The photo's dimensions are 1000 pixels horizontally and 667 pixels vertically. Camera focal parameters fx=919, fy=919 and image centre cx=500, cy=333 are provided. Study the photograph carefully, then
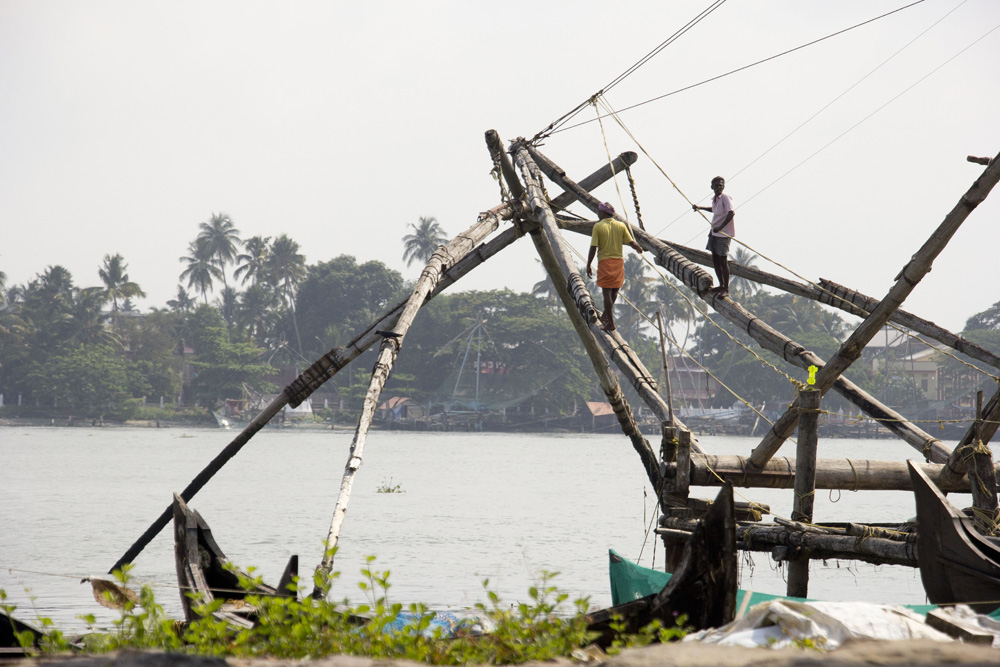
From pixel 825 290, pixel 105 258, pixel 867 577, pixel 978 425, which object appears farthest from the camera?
pixel 105 258

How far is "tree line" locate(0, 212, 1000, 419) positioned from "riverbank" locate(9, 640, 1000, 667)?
60567mm

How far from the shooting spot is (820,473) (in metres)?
8.34

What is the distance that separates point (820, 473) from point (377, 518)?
18213 mm

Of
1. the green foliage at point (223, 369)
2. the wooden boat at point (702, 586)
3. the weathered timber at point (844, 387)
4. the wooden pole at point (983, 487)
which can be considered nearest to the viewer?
the wooden boat at point (702, 586)

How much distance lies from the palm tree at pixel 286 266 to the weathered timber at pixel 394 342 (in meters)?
68.7

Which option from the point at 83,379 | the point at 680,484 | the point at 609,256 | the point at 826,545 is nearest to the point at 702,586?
the point at 826,545

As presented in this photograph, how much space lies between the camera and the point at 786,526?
7.45 m

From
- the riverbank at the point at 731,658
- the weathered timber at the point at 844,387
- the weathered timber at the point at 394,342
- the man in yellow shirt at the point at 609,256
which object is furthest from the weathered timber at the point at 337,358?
the riverbank at the point at 731,658

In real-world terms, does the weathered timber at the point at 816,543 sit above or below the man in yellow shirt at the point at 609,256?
below

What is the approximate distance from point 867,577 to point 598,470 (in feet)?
94.9

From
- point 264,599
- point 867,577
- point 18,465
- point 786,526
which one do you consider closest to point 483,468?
point 18,465

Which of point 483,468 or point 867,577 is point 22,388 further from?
point 867,577

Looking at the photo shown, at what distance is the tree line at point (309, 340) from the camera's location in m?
67.2

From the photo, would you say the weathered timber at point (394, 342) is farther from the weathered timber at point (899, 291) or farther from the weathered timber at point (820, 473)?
the weathered timber at point (899, 291)
